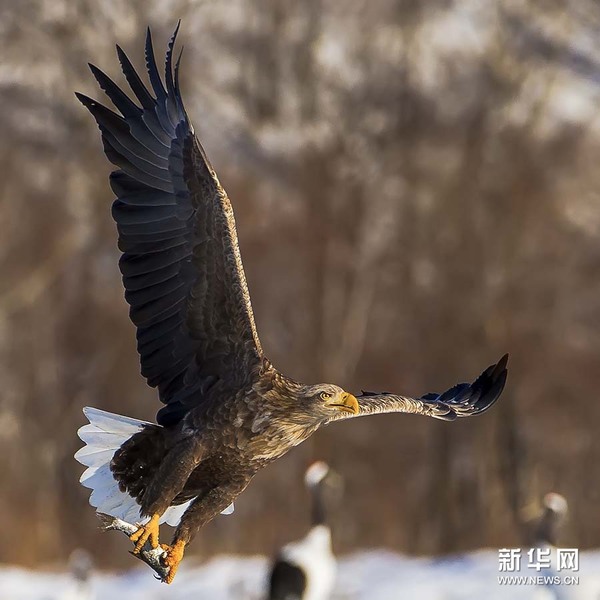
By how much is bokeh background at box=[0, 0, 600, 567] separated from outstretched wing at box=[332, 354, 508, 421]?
30.8 feet

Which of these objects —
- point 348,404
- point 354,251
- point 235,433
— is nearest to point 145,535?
point 235,433

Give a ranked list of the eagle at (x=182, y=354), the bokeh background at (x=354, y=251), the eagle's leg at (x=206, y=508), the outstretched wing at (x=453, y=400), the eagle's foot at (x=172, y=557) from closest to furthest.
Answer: the eagle's foot at (x=172, y=557) → the eagle at (x=182, y=354) → the eagle's leg at (x=206, y=508) → the outstretched wing at (x=453, y=400) → the bokeh background at (x=354, y=251)

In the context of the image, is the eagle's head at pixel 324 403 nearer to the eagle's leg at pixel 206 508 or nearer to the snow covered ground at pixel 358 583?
the eagle's leg at pixel 206 508

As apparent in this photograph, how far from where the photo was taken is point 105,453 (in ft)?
19.7

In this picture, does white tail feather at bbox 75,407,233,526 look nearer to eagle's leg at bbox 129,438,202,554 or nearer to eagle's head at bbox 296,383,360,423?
eagle's leg at bbox 129,438,202,554

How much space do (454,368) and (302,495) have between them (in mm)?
2253

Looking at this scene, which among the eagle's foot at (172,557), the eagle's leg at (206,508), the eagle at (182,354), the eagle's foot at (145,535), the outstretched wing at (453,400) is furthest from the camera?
the outstretched wing at (453,400)

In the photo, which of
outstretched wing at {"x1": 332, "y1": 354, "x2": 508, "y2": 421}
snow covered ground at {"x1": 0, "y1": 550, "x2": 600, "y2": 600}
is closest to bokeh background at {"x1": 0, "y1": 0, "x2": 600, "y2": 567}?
snow covered ground at {"x1": 0, "y1": 550, "x2": 600, "y2": 600}

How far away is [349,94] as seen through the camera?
2011 cm

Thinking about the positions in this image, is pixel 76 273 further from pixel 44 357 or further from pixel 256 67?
pixel 256 67

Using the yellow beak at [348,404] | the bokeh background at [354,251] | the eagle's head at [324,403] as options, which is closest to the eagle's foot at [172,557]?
the eagle's head at [324,403]

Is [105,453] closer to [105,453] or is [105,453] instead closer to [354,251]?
[105,453]

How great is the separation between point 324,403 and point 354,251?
12805 millimetres

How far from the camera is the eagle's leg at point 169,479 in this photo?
18.1 feet
